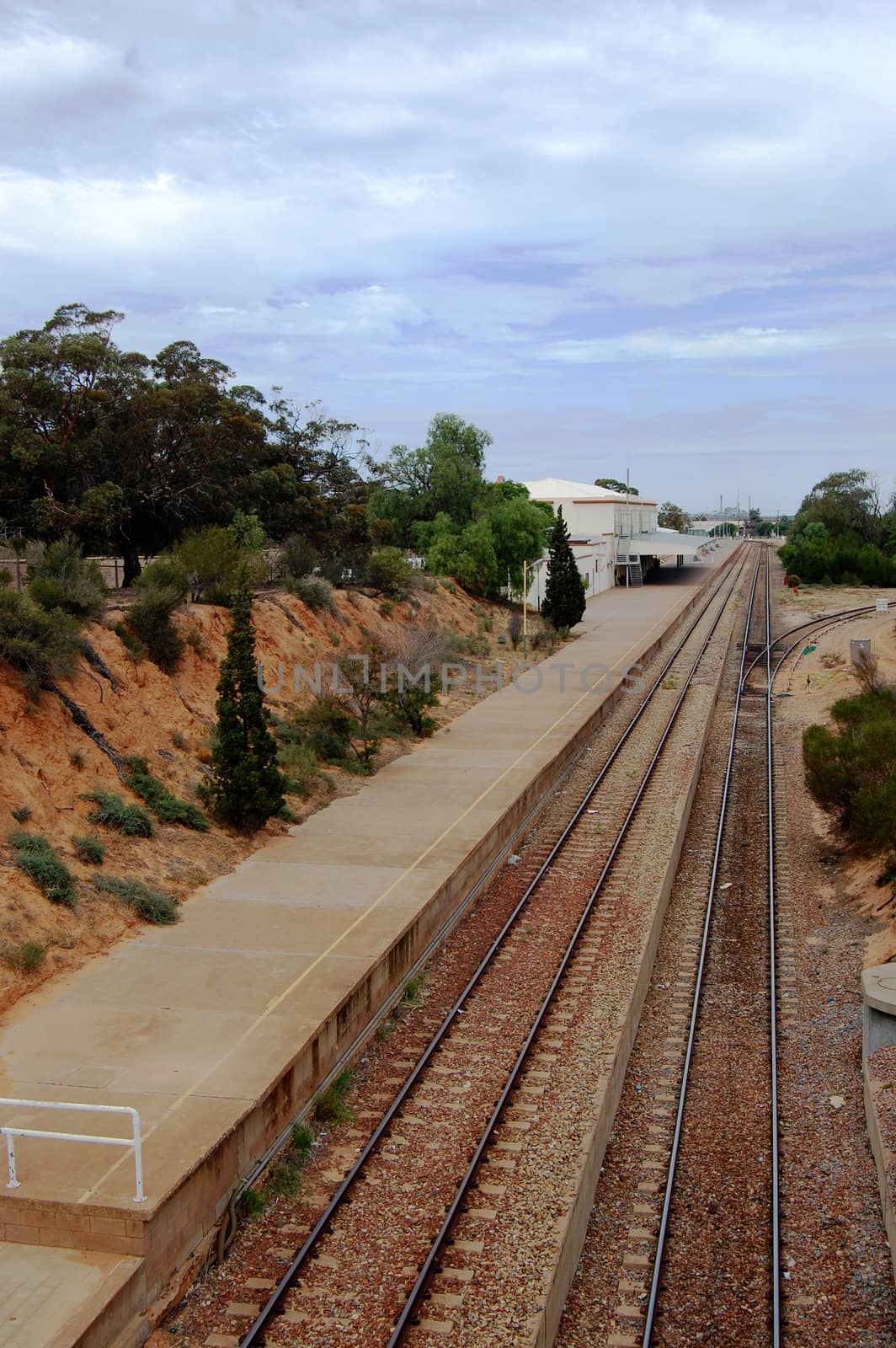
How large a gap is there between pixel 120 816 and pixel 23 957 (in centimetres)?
402

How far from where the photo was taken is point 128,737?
59.7 ft

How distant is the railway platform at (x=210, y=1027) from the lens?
299 inches

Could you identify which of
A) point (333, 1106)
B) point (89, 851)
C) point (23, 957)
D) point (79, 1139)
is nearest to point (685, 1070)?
point (333, 1106)

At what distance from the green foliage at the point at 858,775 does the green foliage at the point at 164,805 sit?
10.2 m

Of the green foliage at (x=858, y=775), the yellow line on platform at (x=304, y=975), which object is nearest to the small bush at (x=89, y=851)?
the yellow line on platform at (x=304, y=975)

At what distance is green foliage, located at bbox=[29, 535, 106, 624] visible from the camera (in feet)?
63.0

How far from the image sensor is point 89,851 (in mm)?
14555

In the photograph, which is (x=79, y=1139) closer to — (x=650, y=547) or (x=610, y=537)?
(x=610, y=537)

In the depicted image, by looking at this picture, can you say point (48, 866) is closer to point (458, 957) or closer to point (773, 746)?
point (458, 957)

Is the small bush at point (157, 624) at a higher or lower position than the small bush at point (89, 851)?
higher

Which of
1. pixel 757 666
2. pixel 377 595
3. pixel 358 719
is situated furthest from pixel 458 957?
pixel 757 666

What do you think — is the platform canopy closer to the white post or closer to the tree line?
the tree line

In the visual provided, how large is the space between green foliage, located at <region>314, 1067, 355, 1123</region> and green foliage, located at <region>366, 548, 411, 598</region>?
27595 mm

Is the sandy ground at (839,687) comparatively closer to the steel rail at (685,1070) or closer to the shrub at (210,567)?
the steel rail at (685,1070)
